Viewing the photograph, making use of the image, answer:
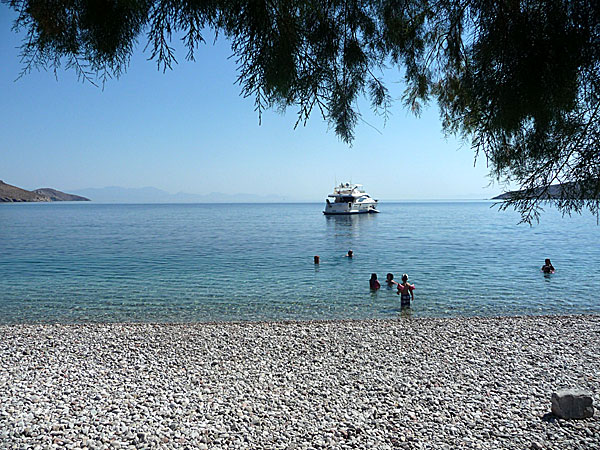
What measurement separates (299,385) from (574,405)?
12.3 ft

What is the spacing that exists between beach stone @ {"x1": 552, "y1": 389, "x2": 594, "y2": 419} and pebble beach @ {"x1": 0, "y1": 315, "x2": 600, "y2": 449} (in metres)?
0.11

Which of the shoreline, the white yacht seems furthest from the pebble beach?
the white yacht

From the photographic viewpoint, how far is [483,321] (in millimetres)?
10805

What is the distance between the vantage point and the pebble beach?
5.04 meters

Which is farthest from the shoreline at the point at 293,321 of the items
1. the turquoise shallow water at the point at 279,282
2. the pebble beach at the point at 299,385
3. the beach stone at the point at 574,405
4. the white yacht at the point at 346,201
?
the white yacht at the point at 346,201

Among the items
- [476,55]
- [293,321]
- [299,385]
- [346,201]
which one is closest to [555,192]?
[476,55]

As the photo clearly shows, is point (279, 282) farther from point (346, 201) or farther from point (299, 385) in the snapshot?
point (346, 201)

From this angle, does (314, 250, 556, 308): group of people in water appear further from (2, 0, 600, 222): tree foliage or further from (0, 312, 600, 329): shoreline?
(2, 0, 600, 222): tree foliage

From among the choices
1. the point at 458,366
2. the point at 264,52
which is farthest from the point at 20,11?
the point at 458,366

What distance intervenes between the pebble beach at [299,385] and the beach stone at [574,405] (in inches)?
4.2

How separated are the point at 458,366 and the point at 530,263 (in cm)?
1997

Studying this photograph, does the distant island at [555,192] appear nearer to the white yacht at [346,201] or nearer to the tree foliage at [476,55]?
the tree foliage at [476,55]

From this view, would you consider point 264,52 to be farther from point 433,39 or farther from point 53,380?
point 53,380

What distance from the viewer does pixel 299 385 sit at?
668 centimetres
